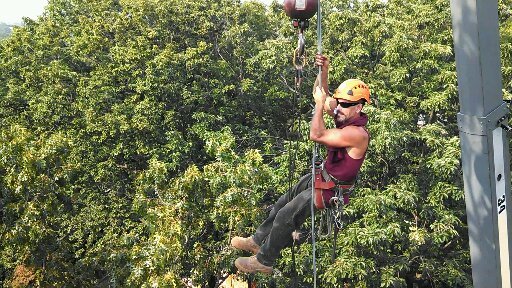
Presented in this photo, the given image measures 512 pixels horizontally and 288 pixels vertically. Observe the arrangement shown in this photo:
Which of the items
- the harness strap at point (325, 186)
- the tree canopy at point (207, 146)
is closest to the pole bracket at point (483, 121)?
the harness strap at point (325, 186)

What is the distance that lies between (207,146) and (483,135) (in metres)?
8.28

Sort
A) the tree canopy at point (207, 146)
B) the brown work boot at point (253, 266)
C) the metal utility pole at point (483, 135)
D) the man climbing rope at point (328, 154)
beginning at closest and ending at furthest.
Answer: the metal utility pole at point (483, 135)
the man climbing rope at point (328, 154)
the brown work boot at point (253, 266)
the tree canopy at point (207, 146)

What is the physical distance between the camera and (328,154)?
420 centimetres

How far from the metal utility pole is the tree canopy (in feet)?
19.3

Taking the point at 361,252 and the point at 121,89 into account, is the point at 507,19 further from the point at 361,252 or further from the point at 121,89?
the point at 121,89

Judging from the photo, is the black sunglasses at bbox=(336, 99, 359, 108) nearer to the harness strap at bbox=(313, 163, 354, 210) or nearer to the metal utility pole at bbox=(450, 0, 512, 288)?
the harness strap at bbox=(313, 163, 354, 210)

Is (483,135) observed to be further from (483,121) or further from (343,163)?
(343,163)

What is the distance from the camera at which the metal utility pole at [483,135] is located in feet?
8.68

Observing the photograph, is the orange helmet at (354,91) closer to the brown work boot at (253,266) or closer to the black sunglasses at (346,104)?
the black sunglasses at (346,104)

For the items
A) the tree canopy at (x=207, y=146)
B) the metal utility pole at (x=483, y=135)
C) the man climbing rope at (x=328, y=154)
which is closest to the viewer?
the metal utility pole at (x=483, y=135)

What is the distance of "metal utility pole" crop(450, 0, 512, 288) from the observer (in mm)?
2645

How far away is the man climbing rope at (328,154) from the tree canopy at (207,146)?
3.91 metres

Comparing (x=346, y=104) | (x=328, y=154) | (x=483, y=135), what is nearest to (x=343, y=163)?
(x=328, y=154)

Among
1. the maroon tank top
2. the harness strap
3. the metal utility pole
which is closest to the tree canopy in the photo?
the harness strap
